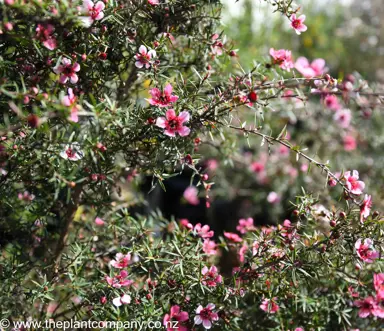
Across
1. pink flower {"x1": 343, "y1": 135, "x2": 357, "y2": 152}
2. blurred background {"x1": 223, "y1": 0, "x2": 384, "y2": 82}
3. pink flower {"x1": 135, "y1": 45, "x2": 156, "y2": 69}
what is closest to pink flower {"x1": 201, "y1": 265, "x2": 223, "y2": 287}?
pink flower {"x1": 135, "y1": 45, "x2": 156, "y2": 69}

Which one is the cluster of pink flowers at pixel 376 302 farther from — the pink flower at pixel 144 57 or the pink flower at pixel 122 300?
the pink flower at pixel 144 57

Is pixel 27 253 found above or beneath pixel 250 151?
above

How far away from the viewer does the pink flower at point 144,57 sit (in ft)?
3.99

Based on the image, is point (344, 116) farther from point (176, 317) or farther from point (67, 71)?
point (67, 71)

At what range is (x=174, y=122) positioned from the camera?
47.1 inches

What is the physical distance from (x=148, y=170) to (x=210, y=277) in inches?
15.0

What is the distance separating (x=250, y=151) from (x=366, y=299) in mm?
2312

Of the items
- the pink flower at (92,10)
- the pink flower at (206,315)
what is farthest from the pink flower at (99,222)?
the pink flower at (92,10)

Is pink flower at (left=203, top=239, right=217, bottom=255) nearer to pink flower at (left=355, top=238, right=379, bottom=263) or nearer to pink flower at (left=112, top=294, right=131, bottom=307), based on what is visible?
pink flower at (left=112, top=294, right=131, bottom=307)

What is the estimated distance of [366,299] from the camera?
135 centimetres

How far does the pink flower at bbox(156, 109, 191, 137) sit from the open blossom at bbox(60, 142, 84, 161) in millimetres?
231

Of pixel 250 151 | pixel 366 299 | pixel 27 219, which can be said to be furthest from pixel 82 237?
pixel 250 151

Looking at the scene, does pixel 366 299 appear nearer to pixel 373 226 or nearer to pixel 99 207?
pixel 373 226

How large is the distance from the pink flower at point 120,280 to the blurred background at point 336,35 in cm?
319
